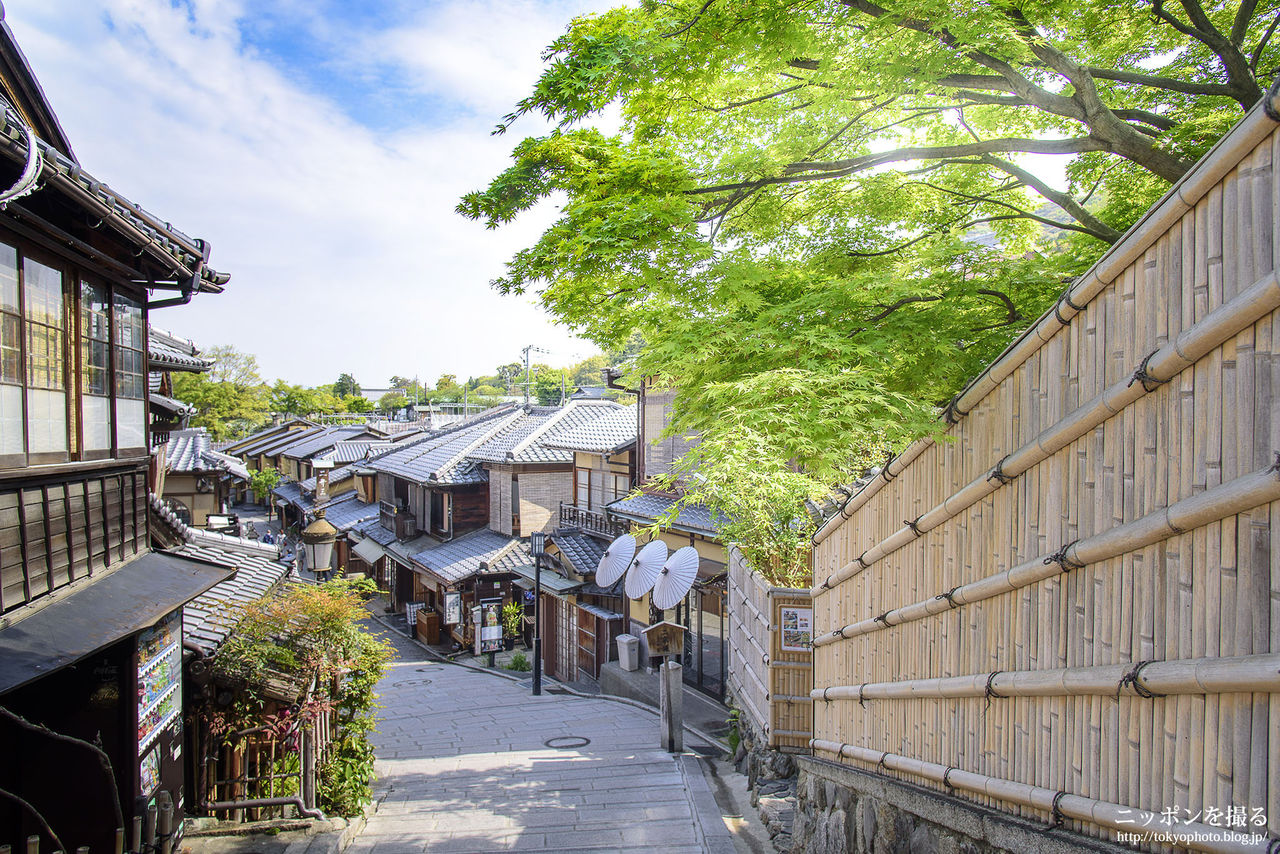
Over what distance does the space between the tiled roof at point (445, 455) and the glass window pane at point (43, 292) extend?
22.8 metres

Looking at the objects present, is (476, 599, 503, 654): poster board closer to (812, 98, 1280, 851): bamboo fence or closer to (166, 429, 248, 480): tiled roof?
(166, 429, 248, 480): tiled roof

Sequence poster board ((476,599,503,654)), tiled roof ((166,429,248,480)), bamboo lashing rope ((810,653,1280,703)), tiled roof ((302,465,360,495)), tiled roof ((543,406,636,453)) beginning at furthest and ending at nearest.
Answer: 1. tiled roof ((302,465,360,495))
2. poster board ((476,599,503,654))
3. tiled roof ((543,406,636,453))
4. tiled roof ((166,429,248,480))
5. bamboo lashing rope ((810,653,1280,703))

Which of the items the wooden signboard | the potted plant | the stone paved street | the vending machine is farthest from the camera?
the potted plant

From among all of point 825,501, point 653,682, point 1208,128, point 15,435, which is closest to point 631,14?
point 1208,128

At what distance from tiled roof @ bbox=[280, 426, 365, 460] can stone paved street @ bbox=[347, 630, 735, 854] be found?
41133 mm

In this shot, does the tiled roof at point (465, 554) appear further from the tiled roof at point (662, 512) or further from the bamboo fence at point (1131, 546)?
the bamboo fence at point (1131, 546)

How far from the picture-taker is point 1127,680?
3.79m

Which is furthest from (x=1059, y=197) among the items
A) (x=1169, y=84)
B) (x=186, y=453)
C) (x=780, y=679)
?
(x=186, y=453)

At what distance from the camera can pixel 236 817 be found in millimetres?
Answer: 9492

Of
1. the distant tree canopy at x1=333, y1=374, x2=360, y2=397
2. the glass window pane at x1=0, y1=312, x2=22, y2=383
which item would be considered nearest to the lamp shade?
the glass window pane at x1=0, y1=312, x2=22, y2=383

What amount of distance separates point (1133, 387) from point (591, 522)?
2169 cm

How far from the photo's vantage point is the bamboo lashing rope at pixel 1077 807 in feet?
10.4

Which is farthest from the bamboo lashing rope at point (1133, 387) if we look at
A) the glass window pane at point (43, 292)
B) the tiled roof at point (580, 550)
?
the tiled roof at point (580, 550)

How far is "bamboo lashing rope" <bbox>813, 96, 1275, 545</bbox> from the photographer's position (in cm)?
323
